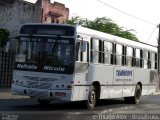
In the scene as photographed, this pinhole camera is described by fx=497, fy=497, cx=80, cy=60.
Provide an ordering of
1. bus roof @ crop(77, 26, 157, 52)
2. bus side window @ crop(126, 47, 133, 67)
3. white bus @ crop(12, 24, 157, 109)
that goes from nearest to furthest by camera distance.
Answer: white bus @ crop(12, 24, 157, 109) < bus roof @ crop(77, 26, 157, 52) < bus side window @ crop(126, 47, 133, 67)

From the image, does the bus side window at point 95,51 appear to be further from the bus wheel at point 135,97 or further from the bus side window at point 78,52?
the bus wheel at point 135,97

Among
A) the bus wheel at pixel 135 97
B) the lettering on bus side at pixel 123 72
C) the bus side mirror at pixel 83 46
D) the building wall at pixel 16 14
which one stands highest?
the building wall at pixel 16 14

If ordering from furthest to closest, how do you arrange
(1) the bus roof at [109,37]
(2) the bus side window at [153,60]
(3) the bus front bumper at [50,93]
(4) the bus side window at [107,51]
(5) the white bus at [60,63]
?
(2) the bus side window at [153,60], (4) the bus side window at [107,51], (1) the bus roof at [109,37], (5) the white bus at [60,63], (3) the bus front bumper at [50,93]

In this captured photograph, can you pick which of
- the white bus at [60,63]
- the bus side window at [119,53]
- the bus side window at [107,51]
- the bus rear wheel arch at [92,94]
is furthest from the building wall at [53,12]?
the white bus at [60,63]

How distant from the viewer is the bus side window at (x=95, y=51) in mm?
18500

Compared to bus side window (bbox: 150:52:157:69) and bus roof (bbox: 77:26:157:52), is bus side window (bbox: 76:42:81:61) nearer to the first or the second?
bus roof (bbox: 77:26:157:52)

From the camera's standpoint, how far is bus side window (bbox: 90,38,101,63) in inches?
728

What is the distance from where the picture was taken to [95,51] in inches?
736

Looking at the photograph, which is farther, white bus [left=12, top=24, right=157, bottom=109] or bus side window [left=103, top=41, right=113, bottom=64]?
bus side window [left=103, top=41, right=113, bottom=64]

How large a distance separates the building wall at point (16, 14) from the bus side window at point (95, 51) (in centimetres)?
2115

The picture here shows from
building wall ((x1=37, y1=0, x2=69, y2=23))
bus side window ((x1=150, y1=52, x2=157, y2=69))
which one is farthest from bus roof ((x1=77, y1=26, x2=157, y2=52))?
building wall ((x1=37, y1=0, x2=69, y2=23))

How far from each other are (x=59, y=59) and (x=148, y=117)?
363 centimetres

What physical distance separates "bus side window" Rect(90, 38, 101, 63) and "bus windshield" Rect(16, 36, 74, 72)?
58.1 inches

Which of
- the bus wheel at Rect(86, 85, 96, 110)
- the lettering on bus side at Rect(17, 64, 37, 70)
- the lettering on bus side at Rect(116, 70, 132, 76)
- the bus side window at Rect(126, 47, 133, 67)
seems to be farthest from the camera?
the bus side window at Rect(126, 47, 133, 67)
